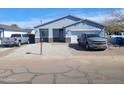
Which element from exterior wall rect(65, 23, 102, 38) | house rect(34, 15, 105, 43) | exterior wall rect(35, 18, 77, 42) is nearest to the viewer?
exterior wall rect(65, 23, 102, 38)

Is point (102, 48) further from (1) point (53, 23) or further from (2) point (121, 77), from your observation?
(1) point (53, 23)

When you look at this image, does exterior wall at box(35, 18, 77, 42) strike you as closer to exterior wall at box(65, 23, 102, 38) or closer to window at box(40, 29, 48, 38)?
window at box(40, 29, 48, 38)

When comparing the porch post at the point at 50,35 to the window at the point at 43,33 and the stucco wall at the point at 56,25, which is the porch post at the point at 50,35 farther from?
the window at the point at 43,33

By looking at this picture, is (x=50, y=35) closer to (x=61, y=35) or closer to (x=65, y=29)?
(x=61, y=35)

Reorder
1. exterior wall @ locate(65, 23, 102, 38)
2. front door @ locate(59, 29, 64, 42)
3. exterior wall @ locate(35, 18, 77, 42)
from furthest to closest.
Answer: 1. front door @ locate(59, 29, 64, 42)
2. exterior wall @ locate(35, 18, 77, 42)
3. exterior wall @ locate(65, 23, 102, 38)

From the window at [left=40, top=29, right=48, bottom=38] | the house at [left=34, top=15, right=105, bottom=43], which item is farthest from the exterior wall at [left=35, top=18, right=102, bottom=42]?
the window at [left=40, top=29, right=48, bottom=38]

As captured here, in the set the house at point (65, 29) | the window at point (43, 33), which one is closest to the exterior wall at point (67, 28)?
the house at point (65, 29)

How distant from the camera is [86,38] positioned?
813 inches

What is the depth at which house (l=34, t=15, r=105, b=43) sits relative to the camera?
32219mm

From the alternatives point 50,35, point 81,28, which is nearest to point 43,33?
point 50,35

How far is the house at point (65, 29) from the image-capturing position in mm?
32219
